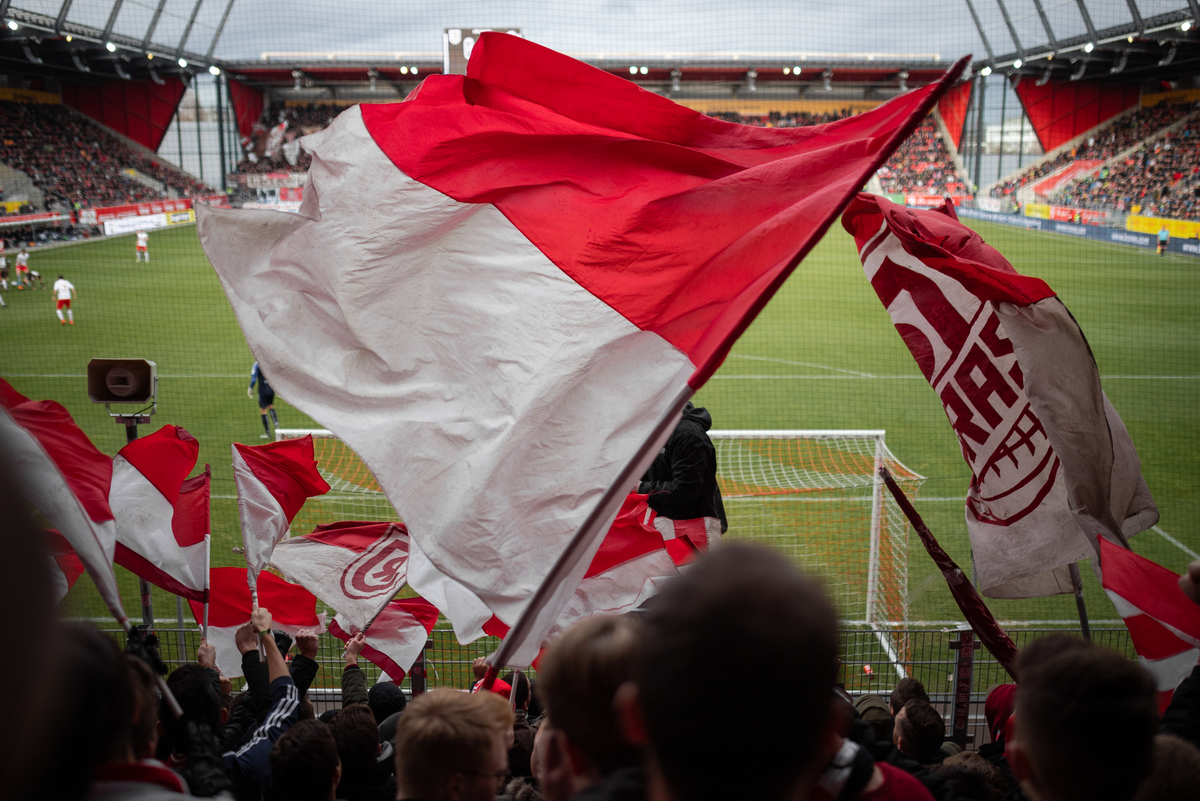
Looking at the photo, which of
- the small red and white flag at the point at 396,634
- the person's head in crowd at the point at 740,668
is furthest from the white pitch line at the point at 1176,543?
the person's head in crowd at the point at 740,668

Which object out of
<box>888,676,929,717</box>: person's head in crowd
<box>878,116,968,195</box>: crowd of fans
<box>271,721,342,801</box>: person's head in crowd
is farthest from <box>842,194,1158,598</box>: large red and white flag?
<box>878,116,968,195</box>: crowd of fans

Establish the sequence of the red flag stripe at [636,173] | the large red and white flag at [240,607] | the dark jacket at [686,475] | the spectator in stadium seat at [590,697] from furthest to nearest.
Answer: the dark jacket at [686,475] < the large red and white flag at [240,607] < the red flag stripe at [636,173] < the spectator in stadium seat at [590,697]

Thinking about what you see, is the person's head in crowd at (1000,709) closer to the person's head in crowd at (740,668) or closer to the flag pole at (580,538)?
the flag pole at (580,538)

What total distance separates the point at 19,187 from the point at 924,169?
46.1m

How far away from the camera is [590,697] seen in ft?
4.77

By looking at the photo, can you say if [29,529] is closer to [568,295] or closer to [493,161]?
[568,295]

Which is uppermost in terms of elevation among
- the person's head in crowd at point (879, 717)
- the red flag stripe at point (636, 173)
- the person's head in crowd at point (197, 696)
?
the red flag stripe at point (636, 173)

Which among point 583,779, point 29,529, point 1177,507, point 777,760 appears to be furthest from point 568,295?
point 1177,507

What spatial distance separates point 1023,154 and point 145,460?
53.7 meters

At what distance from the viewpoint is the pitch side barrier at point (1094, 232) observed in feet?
89.6

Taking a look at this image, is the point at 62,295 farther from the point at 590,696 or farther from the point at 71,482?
the point at 590,696

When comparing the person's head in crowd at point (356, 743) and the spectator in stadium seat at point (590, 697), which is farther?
the person's head in crowd at point (356, 743)

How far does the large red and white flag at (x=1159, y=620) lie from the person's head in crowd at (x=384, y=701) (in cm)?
276

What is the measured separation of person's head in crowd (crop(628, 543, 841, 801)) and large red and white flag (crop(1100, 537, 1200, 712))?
212cm
